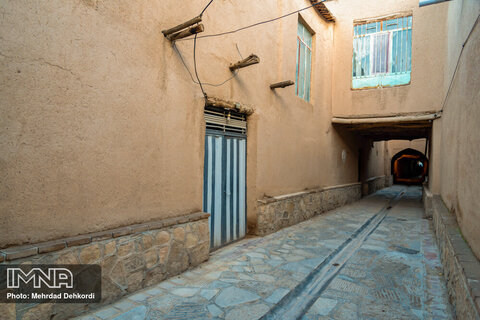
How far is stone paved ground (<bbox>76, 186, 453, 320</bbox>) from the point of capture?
2.97m

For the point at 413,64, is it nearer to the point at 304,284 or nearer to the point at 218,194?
the point at 218,194

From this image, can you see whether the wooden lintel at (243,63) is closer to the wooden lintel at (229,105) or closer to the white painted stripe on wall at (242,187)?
the wooden lintel at (229,105)

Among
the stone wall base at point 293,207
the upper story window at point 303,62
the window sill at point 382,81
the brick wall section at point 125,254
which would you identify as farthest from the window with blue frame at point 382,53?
the brick wall section at point 125,254

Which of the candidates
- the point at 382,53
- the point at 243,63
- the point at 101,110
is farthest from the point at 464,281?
the point at 382,53

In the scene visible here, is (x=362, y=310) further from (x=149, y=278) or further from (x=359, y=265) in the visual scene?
(x=149, y=278)

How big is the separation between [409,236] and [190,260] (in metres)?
5.23

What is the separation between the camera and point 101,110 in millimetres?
3041

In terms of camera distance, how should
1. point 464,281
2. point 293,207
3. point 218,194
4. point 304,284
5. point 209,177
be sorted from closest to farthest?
point 464,281, point 304,284, point 209,177, point 218,194, point 293,207

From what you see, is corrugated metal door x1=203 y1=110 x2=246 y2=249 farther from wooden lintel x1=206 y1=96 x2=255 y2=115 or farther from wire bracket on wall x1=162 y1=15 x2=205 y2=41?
wire bracket on wall x1=162 y1=15 x2=205 y2=41

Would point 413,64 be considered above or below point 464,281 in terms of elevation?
above

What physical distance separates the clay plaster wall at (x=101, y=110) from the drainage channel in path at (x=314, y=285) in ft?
6.21

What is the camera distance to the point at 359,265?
4426mm

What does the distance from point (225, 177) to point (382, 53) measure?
310 inches

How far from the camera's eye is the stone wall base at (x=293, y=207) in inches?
235
